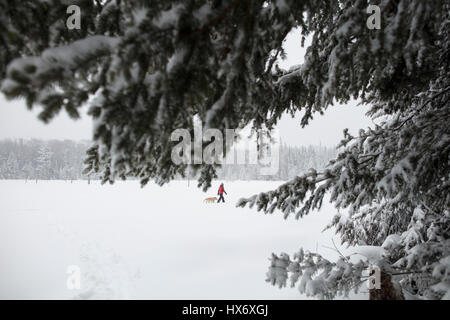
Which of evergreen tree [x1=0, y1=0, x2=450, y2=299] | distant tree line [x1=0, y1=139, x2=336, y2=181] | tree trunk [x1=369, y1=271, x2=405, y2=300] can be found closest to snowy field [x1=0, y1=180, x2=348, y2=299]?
tree trunk [x1=369, y1=271, x2=405, y2=300]

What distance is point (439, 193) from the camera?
349 centimetres

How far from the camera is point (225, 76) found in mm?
2051

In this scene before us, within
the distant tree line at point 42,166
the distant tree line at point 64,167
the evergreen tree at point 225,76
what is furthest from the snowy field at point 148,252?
the distant tree line at point 42,166

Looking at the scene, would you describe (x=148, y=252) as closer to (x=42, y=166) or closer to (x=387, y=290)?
(x=387, y=290)

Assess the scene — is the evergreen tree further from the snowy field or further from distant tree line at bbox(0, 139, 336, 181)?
distant tree line at bbox(0, 139, 336, 181)

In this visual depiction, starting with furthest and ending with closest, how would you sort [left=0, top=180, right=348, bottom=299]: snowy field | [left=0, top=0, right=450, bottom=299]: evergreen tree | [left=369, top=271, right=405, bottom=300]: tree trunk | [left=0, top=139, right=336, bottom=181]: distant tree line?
[left=0, top=139, right=336, bottom=181]: distant tree line < [left=0, top=180, right=348, bottom=299]: snowy field < [left=369, top=271, right=405, bottom=300]: tree trunk < [left=0, top=0, right=450, bottom=299]: evergreen tree

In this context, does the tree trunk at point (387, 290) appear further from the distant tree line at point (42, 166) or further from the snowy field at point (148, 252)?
the distant tree line at point (42, 166)

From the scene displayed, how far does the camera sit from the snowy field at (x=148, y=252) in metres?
6.69

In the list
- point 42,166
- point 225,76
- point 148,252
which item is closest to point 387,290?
point 225,76

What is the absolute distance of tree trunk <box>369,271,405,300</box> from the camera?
3.26 m

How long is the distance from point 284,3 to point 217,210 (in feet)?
51.7

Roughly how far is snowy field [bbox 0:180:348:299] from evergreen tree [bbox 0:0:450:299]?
4336mm

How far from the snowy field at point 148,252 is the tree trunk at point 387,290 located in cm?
351

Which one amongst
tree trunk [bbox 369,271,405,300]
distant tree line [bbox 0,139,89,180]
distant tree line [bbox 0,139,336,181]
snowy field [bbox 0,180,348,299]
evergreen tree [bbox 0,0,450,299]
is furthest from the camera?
distant tree line [bbox 0,139,336,181]
